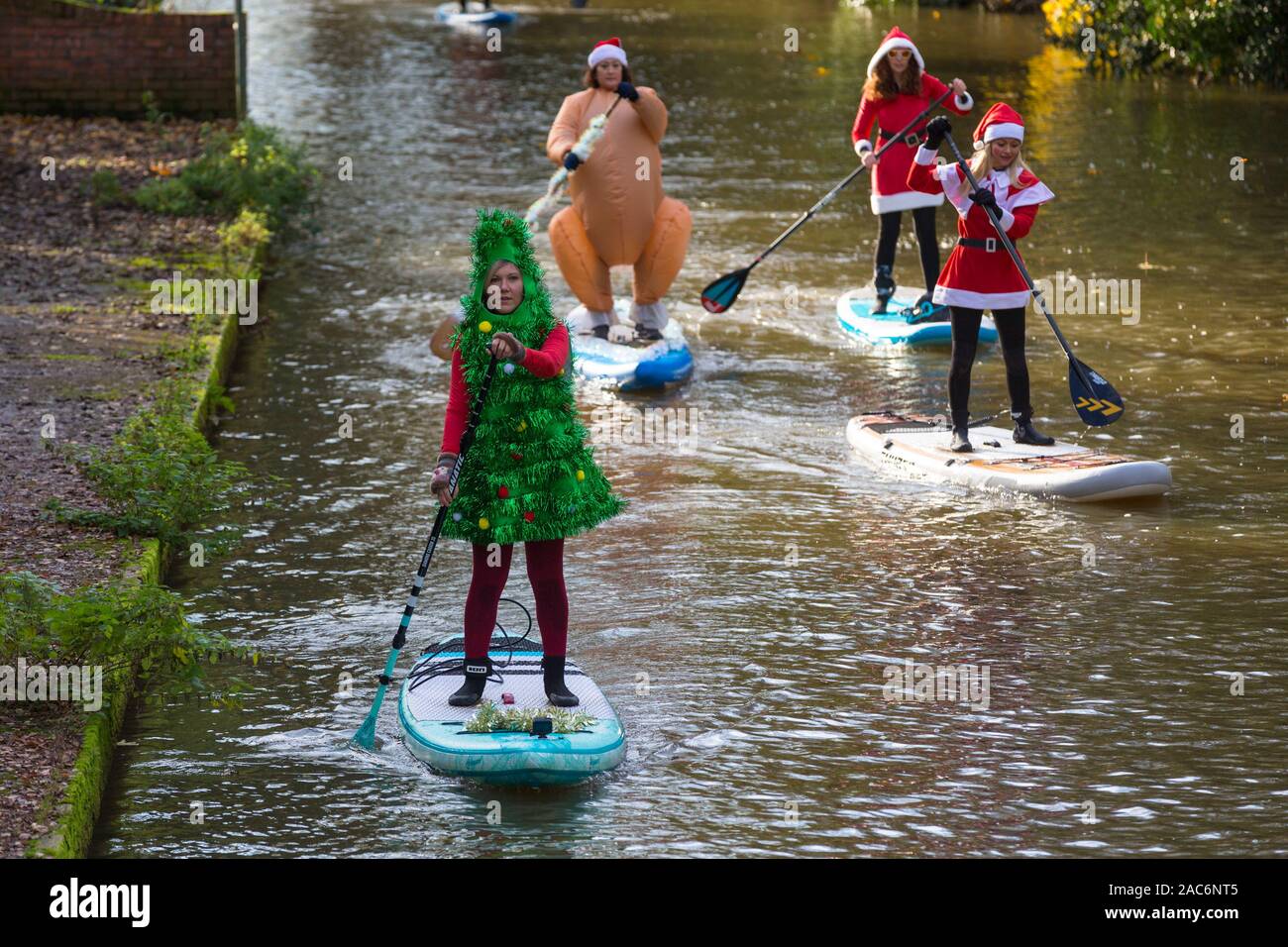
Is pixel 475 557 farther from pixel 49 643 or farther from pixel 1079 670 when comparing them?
pixel 1079 670

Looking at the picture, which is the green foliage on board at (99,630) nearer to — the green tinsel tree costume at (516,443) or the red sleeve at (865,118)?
the green tinsel tree costume at (516,443)

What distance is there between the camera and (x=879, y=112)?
12.9 metres

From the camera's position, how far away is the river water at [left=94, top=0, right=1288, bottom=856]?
6.45m

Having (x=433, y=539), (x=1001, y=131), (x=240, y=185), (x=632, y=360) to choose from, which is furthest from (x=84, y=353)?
(x=1001, y=131)

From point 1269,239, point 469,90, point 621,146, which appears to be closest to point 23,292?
point 621,146

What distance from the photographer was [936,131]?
33.0 ft

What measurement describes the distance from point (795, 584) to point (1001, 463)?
1.77 meters

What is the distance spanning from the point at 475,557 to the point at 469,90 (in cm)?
1748

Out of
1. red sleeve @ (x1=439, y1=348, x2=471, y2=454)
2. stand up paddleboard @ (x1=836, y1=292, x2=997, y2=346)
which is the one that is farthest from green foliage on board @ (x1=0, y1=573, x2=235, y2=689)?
stand up paddleboard @ (x1=836, y1=292, x2=997, y2=346)

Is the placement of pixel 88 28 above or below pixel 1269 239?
above

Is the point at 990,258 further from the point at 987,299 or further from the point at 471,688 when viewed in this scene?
the point at 471,688

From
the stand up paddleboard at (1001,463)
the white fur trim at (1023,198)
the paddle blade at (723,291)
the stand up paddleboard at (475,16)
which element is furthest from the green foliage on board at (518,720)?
the stand up paddleboard at (475,16)

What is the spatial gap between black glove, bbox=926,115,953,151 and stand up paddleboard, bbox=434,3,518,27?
67.8 feet

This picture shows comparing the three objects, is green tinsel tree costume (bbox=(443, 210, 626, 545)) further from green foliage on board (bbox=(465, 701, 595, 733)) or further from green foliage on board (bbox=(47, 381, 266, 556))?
green foliage on board (bbox=(47, 381, 266, 556))
